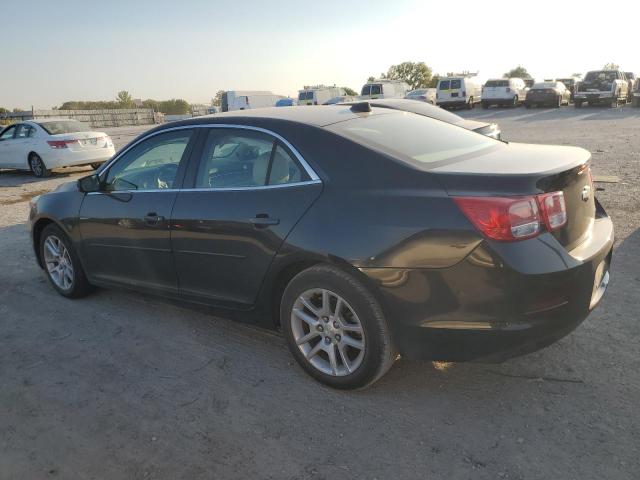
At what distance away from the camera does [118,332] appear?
4.03 m

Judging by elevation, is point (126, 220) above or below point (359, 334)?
above

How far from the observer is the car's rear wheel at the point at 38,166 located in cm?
1302

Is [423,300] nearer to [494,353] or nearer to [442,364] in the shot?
[494,353]

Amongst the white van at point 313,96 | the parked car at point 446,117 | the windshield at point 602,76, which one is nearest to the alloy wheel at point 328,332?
the parked car at point 446,117

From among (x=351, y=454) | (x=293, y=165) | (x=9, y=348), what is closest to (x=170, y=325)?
(x=9, y=348)

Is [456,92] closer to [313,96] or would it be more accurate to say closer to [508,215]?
[313,96]

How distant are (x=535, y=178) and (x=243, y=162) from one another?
179 centimetres

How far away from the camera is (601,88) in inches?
1193

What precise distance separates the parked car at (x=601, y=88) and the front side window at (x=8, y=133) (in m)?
29.3

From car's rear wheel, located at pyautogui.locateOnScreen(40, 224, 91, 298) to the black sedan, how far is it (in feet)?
2.46

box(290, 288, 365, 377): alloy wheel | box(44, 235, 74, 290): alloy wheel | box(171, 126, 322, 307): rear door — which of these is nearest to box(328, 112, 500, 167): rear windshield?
box(171, 126, 322, 307): rear door

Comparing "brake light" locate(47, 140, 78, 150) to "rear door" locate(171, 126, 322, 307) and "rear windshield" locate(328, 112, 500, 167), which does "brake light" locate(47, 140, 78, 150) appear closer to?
"rear door" locate(171, 126, 322, 307)

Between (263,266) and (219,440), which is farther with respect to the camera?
(263,266)

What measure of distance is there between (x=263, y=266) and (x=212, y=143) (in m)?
1.01
